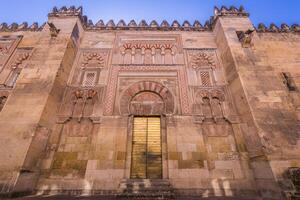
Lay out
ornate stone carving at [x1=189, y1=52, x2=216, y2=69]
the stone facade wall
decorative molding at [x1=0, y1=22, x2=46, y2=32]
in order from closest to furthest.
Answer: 1. the stone facade wall
2. ornate stone carving at [x1=189, y1=52, x2=216, y2=69]
3. decorative molding at [x1=0, y1=22, x2=46, y2=32]

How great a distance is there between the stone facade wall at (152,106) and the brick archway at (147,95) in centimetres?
3

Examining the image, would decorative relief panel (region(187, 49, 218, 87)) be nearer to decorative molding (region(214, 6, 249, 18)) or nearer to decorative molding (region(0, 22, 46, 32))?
decorative molding (region(214, 6, 249, 18))

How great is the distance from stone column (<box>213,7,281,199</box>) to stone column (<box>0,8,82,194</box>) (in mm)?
5714

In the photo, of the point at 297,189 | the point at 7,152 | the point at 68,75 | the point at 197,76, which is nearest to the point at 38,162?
the point at 7,152

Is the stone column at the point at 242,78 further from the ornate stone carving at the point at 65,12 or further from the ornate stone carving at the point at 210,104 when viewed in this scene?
the ornate stone carving at the point at 65,12

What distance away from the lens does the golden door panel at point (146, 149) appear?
4.98 m

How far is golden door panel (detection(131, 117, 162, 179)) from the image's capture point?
498cm

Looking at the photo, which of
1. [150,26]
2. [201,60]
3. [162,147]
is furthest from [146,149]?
[150,26]

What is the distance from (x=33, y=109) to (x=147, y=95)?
3425 mm

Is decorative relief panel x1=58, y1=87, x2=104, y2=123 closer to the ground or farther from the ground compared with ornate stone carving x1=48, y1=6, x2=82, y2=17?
closer to the ground

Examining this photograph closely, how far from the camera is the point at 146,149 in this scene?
5309mm

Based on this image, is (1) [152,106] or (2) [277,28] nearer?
(1) [152,106]

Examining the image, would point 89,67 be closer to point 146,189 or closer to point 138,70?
point 138,70

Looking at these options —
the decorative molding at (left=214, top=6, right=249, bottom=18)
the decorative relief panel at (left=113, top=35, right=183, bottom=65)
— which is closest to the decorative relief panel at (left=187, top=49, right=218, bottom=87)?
the decorative relief panel at (left=113, top=35, right=183, bottom=65)
